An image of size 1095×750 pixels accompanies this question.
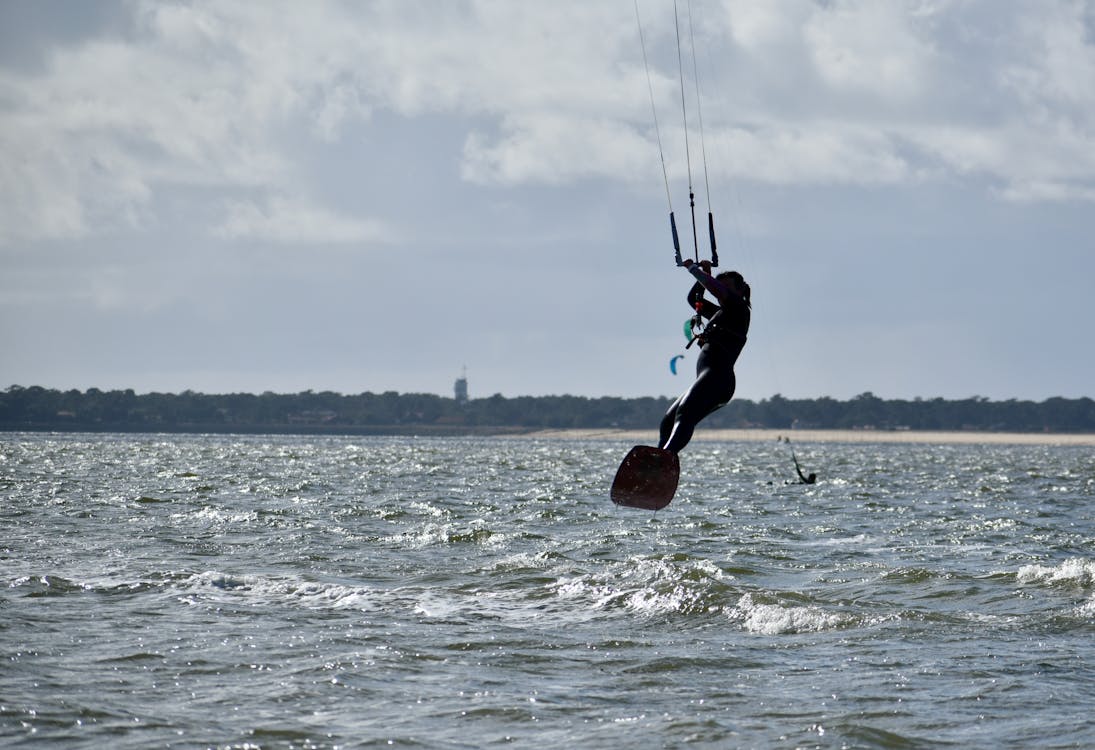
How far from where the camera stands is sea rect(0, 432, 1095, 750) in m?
8.50

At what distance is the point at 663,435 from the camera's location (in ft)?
49.7

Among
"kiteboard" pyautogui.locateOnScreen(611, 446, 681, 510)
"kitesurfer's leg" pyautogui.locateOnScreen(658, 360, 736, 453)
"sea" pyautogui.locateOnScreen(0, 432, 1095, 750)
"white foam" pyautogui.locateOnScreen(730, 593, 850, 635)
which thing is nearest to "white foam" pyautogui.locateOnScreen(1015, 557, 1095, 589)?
"sea" pyautogui.locateOnScreen(0, 432, 1095, 750)

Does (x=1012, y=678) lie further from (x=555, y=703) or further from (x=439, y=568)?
(x=439, y=568)

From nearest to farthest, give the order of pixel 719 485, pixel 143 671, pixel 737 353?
pixel 143 671 → pixel 737 353 → pixel 719 485

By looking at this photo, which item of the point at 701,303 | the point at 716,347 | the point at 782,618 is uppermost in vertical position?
the point at 701,303

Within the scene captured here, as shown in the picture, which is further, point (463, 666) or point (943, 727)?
point (463, 666)

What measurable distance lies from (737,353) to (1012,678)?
508 centimetres

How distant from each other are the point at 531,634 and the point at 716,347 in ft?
13.4

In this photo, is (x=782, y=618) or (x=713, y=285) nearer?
(x=782, y=618)

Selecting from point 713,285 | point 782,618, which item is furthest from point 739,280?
point 782,618

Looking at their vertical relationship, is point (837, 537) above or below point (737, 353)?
below

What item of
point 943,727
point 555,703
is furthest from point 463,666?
point 943,727

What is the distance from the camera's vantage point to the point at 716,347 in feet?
46.7

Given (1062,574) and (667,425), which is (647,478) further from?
(1062,574)
